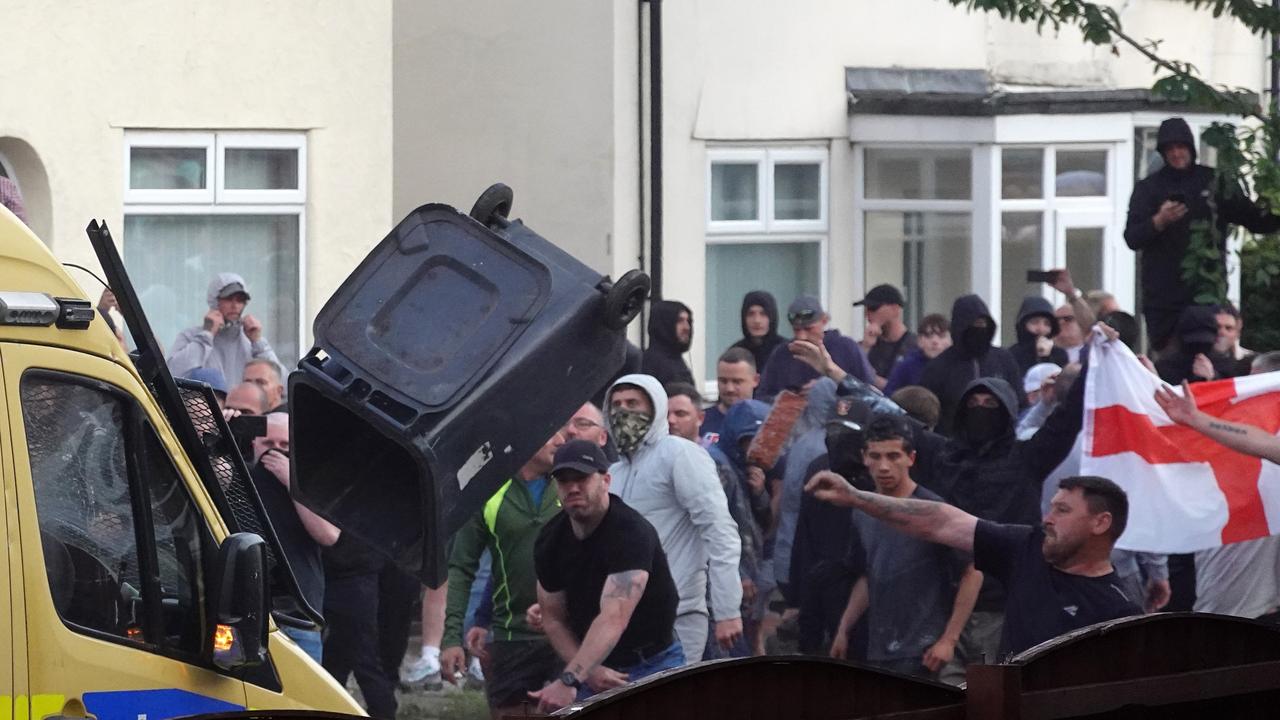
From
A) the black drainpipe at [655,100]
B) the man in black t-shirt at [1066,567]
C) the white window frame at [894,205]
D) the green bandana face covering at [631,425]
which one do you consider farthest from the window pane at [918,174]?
the man in black t-shirt at [1066,567]

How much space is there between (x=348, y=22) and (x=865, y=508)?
7663 mm

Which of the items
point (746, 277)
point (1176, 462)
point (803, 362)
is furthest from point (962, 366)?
point (746, 277)

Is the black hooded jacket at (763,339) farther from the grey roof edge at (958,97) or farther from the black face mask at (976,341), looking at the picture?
the grey roof edge at (958,97)

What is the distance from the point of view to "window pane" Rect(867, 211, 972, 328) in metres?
19.9

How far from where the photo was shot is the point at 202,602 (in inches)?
205

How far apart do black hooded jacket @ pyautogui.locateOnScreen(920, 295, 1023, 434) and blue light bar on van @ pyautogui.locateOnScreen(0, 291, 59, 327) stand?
8.26m

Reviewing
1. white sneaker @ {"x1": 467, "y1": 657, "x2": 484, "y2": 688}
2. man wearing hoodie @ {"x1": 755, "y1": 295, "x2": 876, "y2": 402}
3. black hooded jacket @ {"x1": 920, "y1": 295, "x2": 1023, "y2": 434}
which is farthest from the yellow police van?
black hooded jacket @ {"x1": 920, "y1": 295, "x2": 1023, "y2": 434}

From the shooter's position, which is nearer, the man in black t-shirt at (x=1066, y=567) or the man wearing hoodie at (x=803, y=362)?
the man in black t-shirt at (x=1066, y=567)

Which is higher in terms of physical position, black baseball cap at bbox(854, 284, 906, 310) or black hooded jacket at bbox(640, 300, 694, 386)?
black baseball cap at bbox(854, 284, 906, 310)

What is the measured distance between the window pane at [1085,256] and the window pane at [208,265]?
25.4 ft

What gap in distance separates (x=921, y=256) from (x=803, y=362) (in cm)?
829

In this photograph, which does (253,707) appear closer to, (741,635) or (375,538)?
(375,538)

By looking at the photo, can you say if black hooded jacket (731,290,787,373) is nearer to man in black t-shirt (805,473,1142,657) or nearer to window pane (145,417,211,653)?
man in black t-shirt (805,473,1142,657)

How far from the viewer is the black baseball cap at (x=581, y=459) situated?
8922mm
